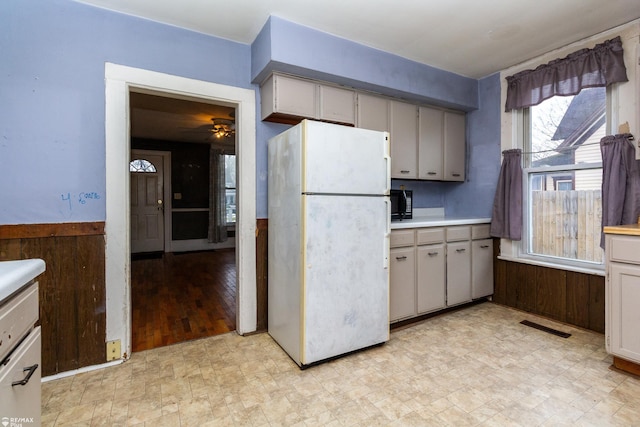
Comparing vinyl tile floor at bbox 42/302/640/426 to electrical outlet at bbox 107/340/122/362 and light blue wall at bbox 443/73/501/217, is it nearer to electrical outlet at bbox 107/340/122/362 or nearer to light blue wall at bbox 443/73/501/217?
electrical outlet at bbox 107/340/122/362

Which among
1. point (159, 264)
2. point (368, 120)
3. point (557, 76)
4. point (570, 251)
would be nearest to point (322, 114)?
point (368, 120)

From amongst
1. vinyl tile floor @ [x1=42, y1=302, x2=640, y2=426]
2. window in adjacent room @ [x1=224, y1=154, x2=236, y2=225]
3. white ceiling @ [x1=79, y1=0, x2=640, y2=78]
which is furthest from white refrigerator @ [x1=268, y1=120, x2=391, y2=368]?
window in adjacent room @ [x1=224, y1=154, x2=236, y2=225]

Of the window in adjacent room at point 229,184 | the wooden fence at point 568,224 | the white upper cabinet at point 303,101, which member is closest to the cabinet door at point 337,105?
the white upper cabinet at point 303,101

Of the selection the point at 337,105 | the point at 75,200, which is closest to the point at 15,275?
the point at 75,200

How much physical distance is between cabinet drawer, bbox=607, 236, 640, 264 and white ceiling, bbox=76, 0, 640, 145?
65.8 inches

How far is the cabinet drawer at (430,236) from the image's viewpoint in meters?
2.86

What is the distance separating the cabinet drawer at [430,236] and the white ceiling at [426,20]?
167 centimetres

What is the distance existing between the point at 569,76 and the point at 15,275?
152 inches

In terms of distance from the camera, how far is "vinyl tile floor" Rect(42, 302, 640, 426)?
5.29 feet

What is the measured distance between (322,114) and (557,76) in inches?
86.7

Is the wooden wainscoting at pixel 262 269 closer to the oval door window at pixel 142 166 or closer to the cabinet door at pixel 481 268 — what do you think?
the cabinet door at pixel 481 268

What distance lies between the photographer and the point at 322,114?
105 inches

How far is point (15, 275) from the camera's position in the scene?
2.94 ft

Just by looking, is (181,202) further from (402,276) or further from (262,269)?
(402,276)
